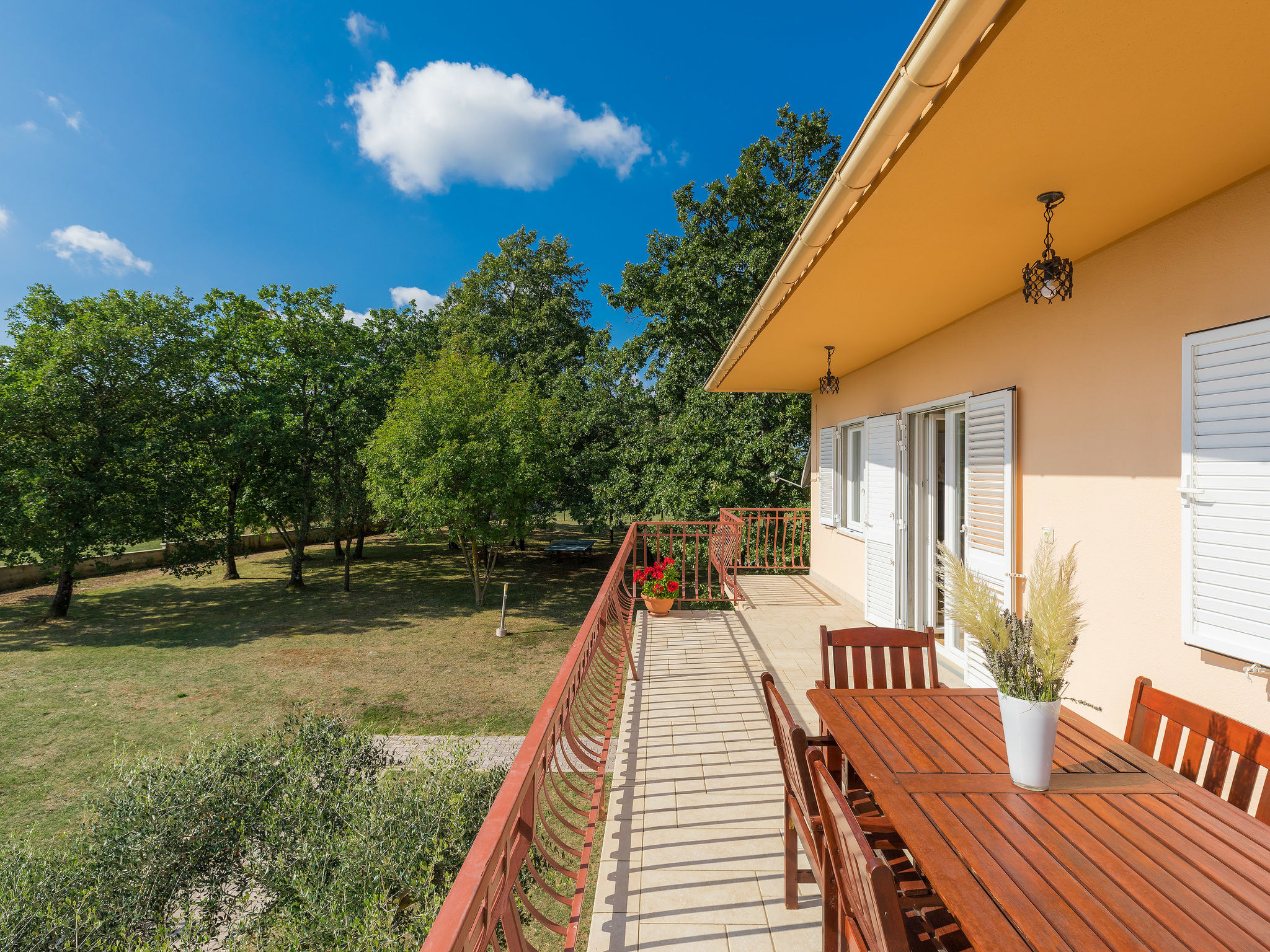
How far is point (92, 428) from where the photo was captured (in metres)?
11.8

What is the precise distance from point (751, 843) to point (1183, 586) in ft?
6.79

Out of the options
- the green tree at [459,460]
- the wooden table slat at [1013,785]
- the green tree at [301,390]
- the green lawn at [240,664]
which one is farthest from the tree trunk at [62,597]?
the wooden table slat at [1013,785]

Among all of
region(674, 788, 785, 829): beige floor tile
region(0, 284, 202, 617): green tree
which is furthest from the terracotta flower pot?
region(0, 284, 202, 617): green tree

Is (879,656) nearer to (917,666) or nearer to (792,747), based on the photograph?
(917,666)

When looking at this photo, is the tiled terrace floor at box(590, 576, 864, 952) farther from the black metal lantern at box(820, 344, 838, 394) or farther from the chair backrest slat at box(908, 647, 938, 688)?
the black metal lantern at box(820, 344, 838, 394)

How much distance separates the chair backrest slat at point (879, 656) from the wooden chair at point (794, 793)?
374 millimetres

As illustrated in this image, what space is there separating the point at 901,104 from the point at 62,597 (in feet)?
57.4

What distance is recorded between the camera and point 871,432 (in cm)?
556

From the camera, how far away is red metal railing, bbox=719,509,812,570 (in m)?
8.23

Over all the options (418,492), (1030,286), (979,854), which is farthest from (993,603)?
(418,492)

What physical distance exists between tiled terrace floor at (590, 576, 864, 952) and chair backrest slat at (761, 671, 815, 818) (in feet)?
1.83

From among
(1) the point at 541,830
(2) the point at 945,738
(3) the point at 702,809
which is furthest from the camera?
(1) the point at 541,830

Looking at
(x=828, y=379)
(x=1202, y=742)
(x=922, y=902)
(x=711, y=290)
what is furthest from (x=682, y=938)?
(x=711, y=290)

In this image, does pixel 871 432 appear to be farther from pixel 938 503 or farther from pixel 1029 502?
pixel 1029 502
